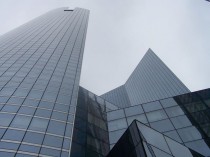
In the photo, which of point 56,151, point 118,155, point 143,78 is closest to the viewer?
point 118,155

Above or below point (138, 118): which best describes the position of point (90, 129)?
below

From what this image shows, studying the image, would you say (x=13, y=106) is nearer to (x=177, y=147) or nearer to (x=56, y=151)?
(x=56, y=151)

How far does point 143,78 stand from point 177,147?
5672 inches

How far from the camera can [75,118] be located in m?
33.0

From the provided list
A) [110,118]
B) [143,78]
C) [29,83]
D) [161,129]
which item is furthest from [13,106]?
[143,78]

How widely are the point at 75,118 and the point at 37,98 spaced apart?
18.7 feet

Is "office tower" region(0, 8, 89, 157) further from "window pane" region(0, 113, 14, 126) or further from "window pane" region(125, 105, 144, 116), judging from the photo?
"window pane" region(125, 105, 144, 116)

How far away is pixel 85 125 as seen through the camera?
33938mm

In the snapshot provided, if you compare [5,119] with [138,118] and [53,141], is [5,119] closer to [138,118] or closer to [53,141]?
[53,141]

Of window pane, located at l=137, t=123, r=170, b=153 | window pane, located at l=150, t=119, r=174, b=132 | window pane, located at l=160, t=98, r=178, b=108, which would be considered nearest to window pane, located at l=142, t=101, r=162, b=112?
window pane, located at l=160, t=98, r=178, b=108

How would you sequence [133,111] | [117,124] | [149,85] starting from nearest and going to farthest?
[117,124] → [133,111] → [149,85]

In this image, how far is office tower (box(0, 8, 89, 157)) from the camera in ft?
84.5

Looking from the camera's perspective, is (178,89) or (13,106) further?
(178,89)

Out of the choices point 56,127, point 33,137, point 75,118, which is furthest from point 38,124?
point 75,118
